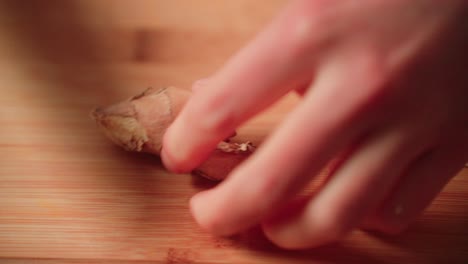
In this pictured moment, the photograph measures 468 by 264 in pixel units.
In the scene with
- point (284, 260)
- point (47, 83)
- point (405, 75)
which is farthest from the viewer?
point (47, 83)

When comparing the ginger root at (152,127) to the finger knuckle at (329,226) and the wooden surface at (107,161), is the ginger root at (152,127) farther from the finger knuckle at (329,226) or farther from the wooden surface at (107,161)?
the finger knuckle at (329,226)

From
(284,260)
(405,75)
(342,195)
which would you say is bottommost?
(284,260)

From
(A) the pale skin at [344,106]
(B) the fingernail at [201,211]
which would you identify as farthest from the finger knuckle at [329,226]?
(B) the fingernail at [201,211]

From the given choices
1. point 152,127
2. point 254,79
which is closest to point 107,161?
point 152,127

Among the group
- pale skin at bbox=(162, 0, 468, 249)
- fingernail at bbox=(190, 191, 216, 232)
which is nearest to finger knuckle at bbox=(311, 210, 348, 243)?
pale skin at bbox=(162, 0, 468, 249)

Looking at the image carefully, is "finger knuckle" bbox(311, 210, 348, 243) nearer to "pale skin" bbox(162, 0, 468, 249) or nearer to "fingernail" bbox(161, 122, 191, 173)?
"pale skin" bbox(162, 0, 468, 249)

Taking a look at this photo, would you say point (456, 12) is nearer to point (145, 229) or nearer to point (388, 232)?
point (388, 232)

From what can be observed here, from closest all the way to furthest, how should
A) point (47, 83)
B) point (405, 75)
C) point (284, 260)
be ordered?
point (405, 75)
point (284, 260)
point (47, 83)

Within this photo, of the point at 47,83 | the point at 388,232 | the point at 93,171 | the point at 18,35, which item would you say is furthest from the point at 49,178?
the point at 388,232

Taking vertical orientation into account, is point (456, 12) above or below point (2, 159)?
above
